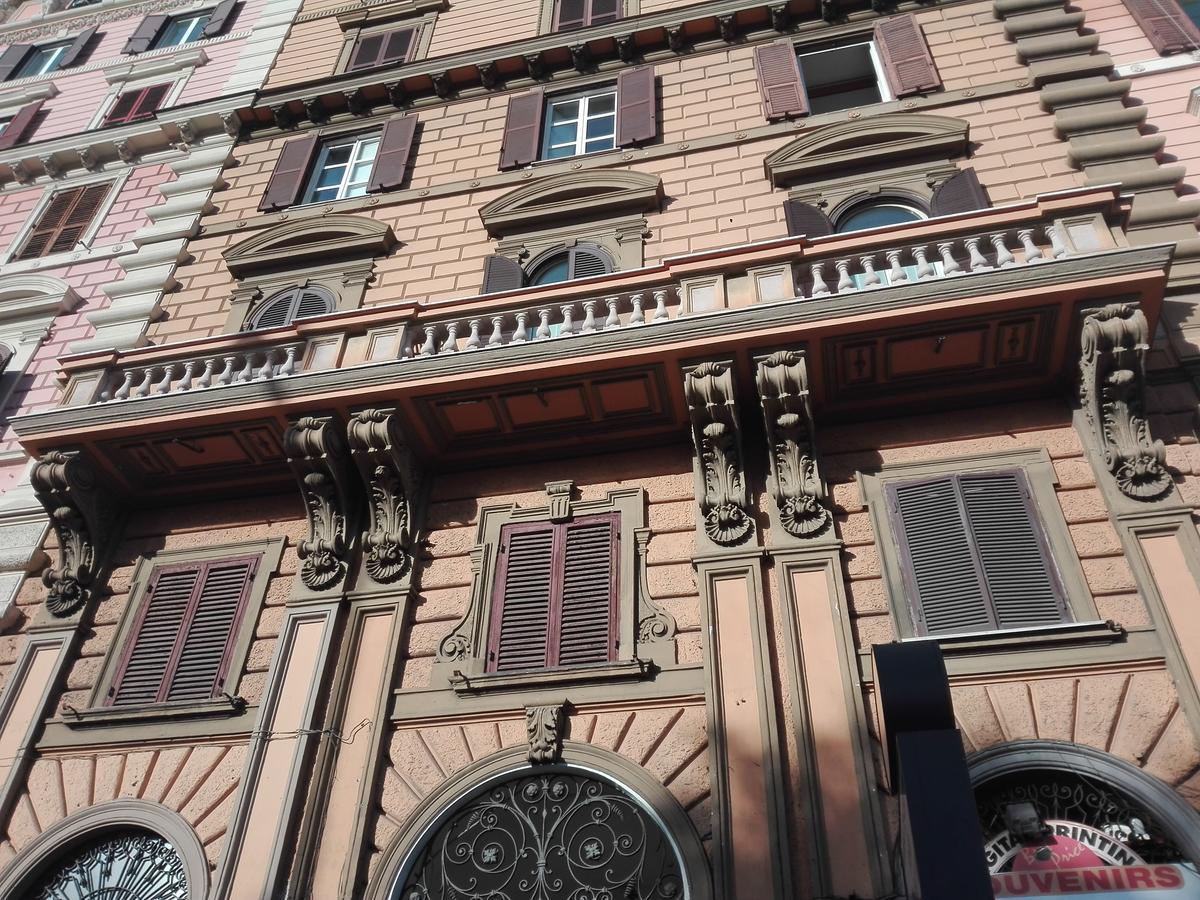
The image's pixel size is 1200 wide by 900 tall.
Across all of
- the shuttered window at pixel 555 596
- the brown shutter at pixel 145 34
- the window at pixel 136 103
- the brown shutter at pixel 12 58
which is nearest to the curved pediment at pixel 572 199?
the shuttered window at pixel 555 596

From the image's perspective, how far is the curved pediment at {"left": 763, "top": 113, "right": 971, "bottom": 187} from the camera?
37.5 feet

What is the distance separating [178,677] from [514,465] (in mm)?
3867

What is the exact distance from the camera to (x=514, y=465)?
32.8 ft

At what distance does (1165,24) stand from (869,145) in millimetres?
4308

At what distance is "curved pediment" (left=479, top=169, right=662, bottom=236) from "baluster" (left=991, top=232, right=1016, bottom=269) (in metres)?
4.30

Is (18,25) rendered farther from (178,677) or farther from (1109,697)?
(1109,697)

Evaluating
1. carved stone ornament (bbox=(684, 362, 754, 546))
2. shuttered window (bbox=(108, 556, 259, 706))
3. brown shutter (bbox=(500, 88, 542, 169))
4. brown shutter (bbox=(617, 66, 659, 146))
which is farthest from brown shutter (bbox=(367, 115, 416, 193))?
carved stone ornament (bbox=(684, 362, 754, 546))

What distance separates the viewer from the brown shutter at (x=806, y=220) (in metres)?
10.9

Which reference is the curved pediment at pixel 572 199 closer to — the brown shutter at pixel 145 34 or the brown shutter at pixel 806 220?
the brown shutter at pixel 806 220

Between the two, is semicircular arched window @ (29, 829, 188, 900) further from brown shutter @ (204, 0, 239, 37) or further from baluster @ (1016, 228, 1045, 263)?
brown shutter @ (204, 0, 239, 37)

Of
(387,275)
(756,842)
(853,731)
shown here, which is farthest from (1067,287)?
(387,275)

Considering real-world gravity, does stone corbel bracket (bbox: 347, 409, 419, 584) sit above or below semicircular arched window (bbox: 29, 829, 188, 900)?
above

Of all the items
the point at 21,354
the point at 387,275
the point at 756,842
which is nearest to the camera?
the point at 756,842

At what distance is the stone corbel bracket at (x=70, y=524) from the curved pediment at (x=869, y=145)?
8.65m
